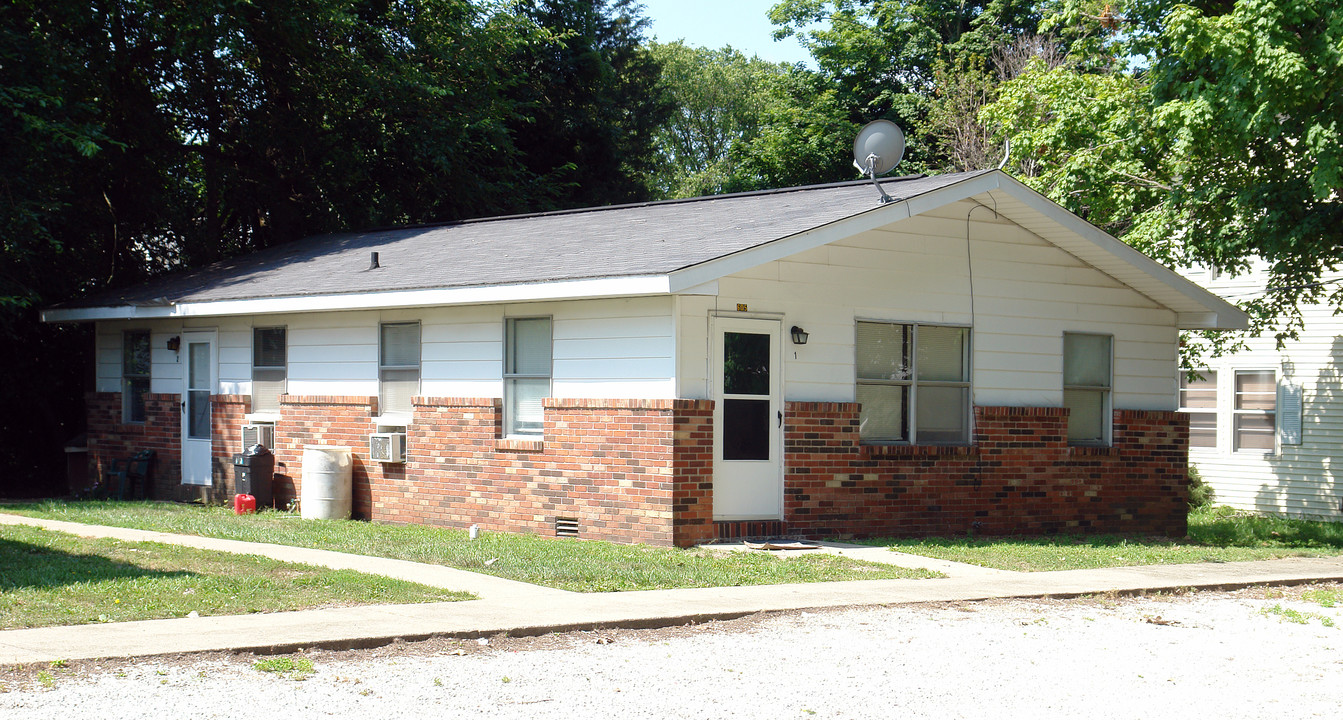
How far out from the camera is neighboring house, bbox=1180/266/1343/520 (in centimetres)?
2106

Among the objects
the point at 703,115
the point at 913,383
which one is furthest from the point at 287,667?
the point at 703,115

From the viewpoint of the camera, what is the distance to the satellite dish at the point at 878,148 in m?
14.1

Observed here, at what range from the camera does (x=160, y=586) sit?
9.02m

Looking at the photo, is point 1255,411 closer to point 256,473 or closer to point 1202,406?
point 1202,406

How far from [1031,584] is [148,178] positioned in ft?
55.3

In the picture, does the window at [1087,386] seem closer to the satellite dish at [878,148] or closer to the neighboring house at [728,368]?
the neighboring house at [728,368]

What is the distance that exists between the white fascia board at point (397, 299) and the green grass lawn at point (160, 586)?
3.65 meters

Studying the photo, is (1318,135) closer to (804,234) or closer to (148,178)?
(804,234)

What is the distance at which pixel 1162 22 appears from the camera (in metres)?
15.9

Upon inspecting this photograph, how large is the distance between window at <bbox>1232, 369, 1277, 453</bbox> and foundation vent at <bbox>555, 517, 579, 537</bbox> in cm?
1430

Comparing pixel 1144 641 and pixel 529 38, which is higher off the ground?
pixel 529 38

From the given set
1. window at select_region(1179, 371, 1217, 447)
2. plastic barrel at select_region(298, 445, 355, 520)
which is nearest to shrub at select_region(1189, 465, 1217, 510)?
window at select_region(1179, 371, 1217, 447)

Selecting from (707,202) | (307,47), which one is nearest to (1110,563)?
(707,202)

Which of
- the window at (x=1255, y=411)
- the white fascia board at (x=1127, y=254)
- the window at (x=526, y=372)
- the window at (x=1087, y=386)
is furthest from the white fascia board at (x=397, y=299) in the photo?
the window at (x=1255, y=411)
